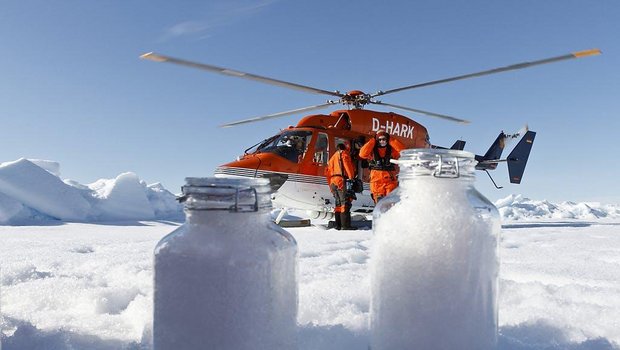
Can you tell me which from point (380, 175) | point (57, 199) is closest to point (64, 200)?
point (57, 199)

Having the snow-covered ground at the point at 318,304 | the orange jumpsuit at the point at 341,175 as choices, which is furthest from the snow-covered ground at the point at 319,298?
the orange jumpsuit at the point at 341,175

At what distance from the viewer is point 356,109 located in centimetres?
729

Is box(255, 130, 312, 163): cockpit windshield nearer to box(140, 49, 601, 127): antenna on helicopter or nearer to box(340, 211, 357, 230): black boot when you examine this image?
box(140, 49, 601, 127): antenna on helicopter

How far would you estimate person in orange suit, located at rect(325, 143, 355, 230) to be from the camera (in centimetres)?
636

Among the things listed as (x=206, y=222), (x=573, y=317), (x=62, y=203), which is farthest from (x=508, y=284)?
(x=62, y=203)

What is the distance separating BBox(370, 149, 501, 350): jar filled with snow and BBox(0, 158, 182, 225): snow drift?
34.7 ft

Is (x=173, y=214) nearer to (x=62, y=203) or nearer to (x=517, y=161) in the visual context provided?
(x=62, y=203)

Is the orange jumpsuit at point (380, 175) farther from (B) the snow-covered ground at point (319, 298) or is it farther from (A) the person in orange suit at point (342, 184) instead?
(B) the snow-covered ground at point (319, 298)

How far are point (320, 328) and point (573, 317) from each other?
0.85m

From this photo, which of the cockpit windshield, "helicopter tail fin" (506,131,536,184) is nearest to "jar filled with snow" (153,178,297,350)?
the cockpit windshield

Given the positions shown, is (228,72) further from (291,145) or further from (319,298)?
(319,298)

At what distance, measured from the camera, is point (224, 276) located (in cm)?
90

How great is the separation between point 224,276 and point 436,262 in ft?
1.55

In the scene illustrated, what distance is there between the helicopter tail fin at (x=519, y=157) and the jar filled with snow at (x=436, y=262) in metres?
11.5
